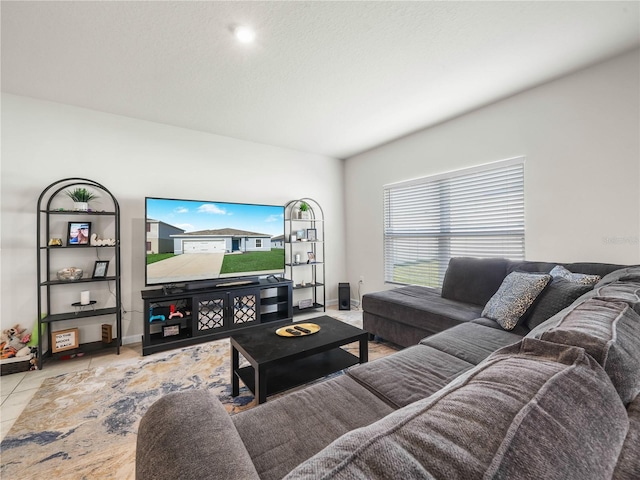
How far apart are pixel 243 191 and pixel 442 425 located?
3875mm

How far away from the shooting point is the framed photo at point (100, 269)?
9.55ft

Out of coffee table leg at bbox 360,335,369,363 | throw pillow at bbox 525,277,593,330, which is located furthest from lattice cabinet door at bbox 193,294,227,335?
throw pillow at bbox 525,277,593,330

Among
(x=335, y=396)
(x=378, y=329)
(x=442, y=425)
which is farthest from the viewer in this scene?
(x=378, y=329)

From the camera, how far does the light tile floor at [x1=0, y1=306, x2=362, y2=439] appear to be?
190 centimetres

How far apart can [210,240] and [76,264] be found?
1352mm

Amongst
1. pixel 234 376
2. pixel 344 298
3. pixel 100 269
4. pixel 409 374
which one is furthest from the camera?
pixel 344 298

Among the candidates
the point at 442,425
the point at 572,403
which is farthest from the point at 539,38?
the point at 442,425

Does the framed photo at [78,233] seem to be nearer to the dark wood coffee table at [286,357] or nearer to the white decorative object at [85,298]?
the white decorative object at [85,298]

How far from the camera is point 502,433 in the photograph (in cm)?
42

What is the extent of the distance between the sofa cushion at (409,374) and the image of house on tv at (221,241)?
8.38 feet

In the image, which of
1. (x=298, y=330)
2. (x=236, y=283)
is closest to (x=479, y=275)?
(x=298, y=330)

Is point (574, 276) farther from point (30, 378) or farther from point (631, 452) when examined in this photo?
point (30, 378)

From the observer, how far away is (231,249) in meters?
3.58

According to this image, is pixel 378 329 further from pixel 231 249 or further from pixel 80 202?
pixel 80 202
